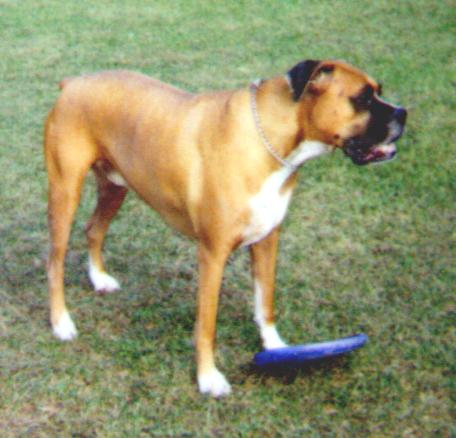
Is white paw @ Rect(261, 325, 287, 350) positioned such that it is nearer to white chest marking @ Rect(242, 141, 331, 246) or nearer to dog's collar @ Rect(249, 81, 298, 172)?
white chest marking @ Rect(242, 141, 331, 246)

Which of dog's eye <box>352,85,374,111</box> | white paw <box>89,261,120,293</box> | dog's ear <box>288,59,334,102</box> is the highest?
dog's ear <box>288,59,334,102</box>

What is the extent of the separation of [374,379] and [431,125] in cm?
367

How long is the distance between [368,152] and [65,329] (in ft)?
6.47

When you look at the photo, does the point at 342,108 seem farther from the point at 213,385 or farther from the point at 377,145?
the point at 213,385

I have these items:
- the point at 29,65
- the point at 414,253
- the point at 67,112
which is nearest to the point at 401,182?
the point at 414,253

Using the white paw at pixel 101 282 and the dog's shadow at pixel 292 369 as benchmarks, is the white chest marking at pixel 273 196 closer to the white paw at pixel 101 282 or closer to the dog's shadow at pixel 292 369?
the dog's shadow at pixel 292 369

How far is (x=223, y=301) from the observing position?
452cm

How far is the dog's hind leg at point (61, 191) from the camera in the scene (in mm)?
3891

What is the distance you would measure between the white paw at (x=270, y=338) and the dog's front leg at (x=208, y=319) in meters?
0.34

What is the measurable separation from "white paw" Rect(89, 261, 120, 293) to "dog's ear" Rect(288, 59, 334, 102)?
6.48ft

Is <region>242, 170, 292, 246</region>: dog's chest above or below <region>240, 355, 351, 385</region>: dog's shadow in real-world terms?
above

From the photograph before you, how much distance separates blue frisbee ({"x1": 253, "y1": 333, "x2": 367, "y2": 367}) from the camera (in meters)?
3.56

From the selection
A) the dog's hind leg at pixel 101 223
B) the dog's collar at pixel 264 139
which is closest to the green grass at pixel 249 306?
the dog's hind leg at pixel 101 223

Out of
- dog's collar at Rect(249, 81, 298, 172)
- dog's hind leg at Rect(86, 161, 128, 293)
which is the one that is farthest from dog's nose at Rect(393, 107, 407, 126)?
dog's hind leg at Rect(86, 161, 128, 293)
